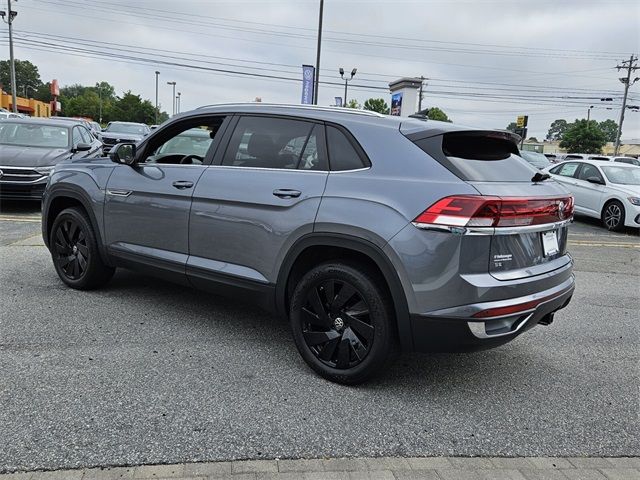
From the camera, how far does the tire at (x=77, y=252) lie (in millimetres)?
4977

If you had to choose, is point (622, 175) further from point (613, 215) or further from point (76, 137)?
point (76, 137)

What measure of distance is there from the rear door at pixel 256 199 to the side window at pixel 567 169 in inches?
447

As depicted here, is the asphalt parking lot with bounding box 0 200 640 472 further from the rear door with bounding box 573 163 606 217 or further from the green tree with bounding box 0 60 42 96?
the green tree with bounding box 0 60 42 96

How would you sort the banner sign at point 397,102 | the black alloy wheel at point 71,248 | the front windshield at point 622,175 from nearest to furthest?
the black alloy wheel at point 71,248, the front windshield at point 622,175, the banner sign at point 397,102

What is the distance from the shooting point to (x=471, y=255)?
9.71ft

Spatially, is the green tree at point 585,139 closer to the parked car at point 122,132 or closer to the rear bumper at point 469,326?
the parked car at point 122,132

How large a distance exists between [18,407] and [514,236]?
116 inches

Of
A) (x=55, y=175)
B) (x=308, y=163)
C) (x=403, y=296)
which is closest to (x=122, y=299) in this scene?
(x=55, y=175)

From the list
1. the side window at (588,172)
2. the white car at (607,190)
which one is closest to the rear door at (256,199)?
the white car at (607,190)

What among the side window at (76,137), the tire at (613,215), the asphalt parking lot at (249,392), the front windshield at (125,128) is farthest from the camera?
the front windshield at (125,128)

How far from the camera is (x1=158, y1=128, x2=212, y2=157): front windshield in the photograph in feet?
15.2

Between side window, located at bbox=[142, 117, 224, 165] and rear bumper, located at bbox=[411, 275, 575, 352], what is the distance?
2239mm

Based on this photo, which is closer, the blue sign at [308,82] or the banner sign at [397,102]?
the banner sign at [397,102]

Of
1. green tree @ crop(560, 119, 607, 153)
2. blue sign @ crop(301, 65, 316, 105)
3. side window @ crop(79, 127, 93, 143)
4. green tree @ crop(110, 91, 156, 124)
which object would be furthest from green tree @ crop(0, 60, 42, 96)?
side window @ crop(79, 127, 93, 143)
